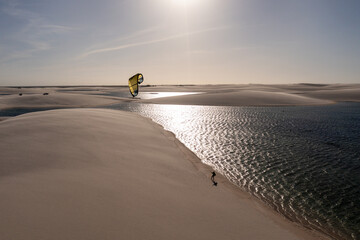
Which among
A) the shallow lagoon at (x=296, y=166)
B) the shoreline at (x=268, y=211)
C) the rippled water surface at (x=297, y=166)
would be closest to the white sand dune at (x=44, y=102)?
the rippled water surface at (x=297, y=166)

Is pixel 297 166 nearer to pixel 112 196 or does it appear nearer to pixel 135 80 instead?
pixel 112 196

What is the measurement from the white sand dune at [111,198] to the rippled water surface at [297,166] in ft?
4.53

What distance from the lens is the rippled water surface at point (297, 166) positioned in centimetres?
887

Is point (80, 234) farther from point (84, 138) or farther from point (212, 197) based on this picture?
point (84, 138)

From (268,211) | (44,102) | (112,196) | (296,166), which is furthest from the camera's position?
(44,102)

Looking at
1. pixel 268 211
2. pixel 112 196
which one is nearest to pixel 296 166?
pixel 268 211

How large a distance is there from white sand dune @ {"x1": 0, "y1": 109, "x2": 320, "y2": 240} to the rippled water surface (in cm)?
138

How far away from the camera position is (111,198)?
704cm

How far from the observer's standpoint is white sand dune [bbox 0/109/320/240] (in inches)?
217

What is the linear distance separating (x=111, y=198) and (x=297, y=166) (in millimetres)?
11805

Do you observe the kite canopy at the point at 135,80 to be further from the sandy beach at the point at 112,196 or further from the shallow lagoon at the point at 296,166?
the sandy beach at the point at 112,196

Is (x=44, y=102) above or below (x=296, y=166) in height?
above

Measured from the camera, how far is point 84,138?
13.1m

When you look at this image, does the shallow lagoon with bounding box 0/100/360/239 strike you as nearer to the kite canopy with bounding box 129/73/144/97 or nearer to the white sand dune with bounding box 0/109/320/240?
the white sand dune with bounding box 0/109/320/240
